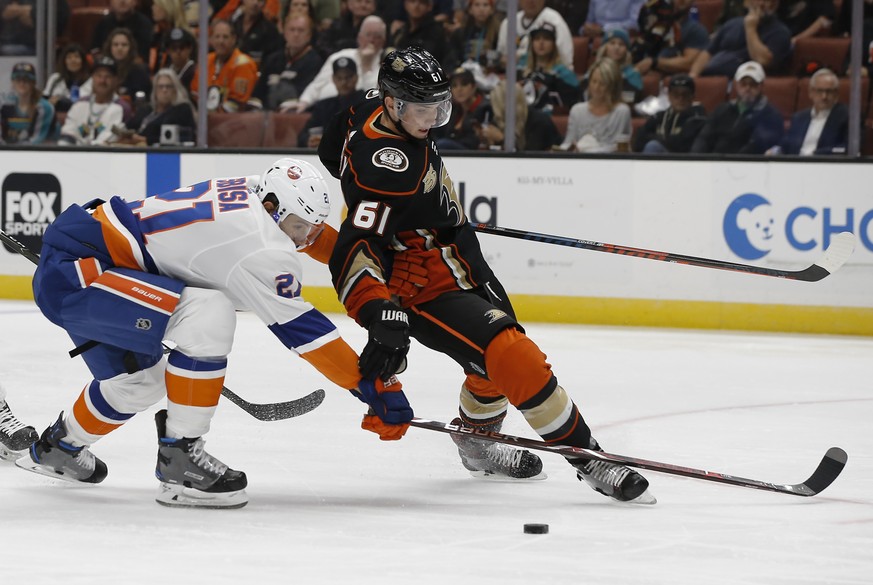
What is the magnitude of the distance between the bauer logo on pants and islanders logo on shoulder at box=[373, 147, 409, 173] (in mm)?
4744

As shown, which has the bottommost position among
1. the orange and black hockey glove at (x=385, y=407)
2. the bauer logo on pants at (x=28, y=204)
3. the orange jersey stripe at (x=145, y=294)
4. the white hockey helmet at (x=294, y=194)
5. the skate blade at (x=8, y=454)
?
the bauer logo on pants at (x=28, y=204)

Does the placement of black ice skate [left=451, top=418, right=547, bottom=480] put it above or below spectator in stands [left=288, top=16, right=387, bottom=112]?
below

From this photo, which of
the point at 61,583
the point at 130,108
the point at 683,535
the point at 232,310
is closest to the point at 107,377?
the point at 232,310

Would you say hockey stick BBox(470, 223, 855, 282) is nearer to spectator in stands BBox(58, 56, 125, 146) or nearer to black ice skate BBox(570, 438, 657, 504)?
black ice skate BBox(570, 438, 657, 504)

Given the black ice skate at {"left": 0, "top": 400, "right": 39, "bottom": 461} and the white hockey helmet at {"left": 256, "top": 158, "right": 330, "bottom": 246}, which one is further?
the black ice skate at {"left": 0, "top": 400, "right": 39, "bottom": 461}

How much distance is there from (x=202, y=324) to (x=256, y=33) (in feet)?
16.2

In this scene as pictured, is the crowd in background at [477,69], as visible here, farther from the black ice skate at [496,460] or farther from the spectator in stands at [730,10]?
the black ice skate at [496,460]

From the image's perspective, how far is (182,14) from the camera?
7.59 metres

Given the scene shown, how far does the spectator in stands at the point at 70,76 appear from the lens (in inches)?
306

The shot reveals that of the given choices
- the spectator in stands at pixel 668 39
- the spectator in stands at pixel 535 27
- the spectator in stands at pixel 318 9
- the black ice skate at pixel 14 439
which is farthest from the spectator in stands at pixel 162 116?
the black ice skate at pixel 14 439

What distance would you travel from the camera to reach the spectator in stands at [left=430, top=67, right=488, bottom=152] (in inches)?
275

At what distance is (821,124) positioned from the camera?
21.4 ft

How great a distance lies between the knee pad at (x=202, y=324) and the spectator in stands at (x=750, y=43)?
4.47 metres

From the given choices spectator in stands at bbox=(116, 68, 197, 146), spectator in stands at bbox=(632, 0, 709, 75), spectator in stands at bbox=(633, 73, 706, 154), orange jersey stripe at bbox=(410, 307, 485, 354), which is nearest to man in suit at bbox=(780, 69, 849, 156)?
spectator in stands at bbox=(633, 73, 706, 154)
